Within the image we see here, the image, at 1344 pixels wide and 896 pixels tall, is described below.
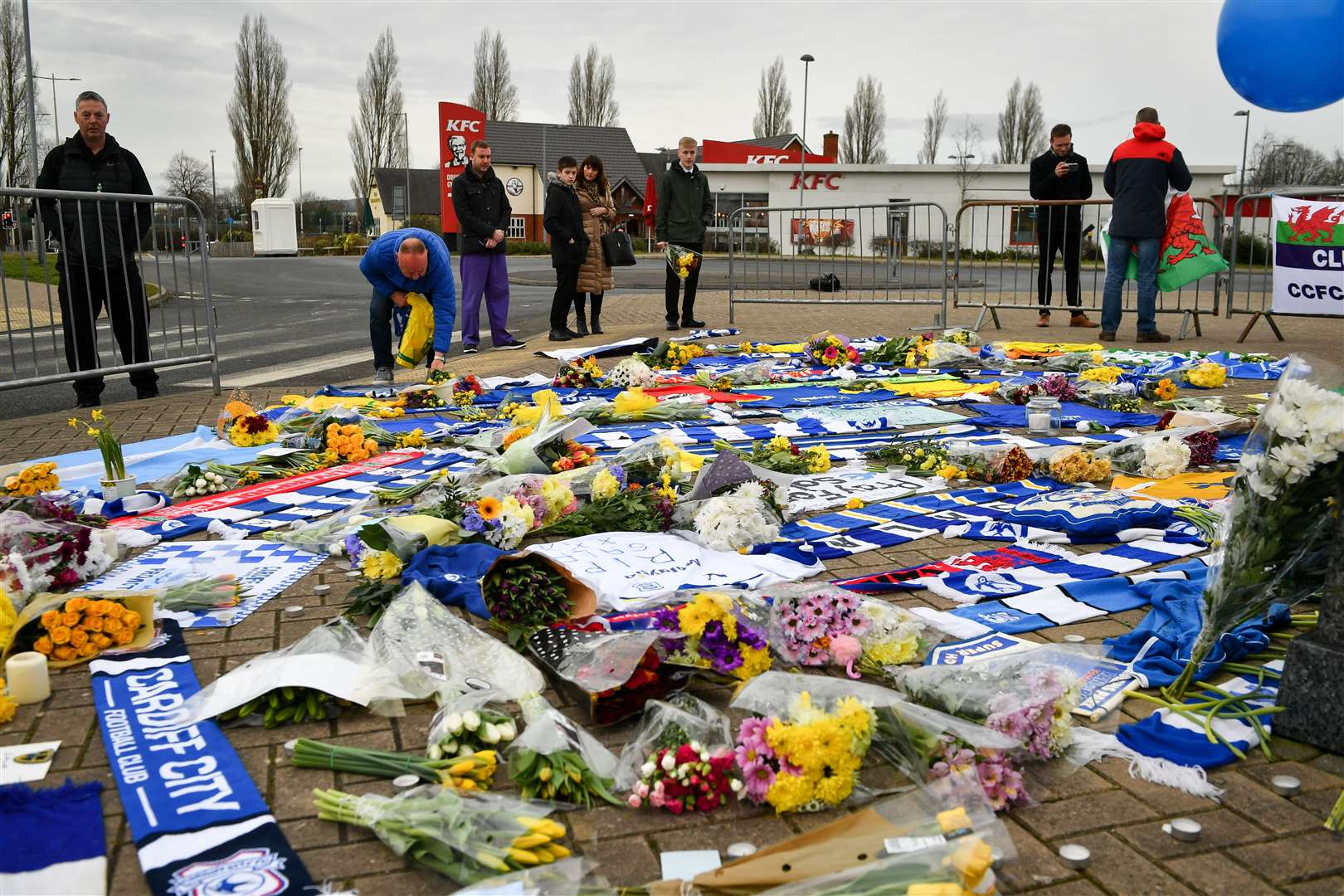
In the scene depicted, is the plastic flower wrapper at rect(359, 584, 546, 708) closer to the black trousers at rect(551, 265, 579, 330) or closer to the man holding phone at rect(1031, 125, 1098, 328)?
the black trousers at rect(551, 265, 579, 330)

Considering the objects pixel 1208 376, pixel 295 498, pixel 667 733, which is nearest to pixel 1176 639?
pixel 667 733

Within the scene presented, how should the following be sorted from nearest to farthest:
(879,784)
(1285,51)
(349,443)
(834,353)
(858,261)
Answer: (879,784) < (1285,51) < (349,443) < (834,353) < (858,261)

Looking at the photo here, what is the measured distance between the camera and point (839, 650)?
10.6 feet

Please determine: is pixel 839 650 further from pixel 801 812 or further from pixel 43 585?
pixel 43 585

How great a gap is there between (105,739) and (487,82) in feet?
264

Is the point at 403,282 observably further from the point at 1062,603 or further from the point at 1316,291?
the point at 1316,291

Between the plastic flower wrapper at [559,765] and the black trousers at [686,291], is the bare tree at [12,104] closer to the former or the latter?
the black trousers at [686,291]

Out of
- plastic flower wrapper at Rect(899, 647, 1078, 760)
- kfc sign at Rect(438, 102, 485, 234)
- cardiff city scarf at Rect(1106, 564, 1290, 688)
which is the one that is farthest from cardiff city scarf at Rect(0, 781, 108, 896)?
kfc sign at Rect(438, 102, 485, 234)

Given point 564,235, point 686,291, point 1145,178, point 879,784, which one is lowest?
point 879,784

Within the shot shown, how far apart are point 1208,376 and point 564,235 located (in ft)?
22.2

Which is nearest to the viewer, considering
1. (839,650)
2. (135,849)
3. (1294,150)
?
(135,849)

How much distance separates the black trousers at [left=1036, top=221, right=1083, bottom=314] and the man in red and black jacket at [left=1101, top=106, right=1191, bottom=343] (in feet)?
3.51

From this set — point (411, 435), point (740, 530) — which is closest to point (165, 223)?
point (411, 435)

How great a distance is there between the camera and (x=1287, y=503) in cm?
277
